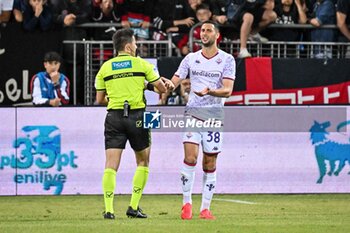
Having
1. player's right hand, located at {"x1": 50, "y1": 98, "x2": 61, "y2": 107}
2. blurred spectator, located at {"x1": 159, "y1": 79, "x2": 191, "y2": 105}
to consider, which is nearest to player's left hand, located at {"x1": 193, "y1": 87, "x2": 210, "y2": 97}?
player's right hand, located at {"x1": 50, "y1": 98, "x2": 61, "y2": 107}

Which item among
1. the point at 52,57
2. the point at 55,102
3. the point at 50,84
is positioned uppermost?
the point at 52,57

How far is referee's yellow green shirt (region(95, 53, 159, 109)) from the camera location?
1338cm

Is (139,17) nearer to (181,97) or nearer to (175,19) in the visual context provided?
(175,19)

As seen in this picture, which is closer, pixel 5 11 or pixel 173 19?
pixel 5 11

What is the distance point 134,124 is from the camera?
1348cm

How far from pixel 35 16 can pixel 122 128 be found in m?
7.56

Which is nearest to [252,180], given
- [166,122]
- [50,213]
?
[166,122]

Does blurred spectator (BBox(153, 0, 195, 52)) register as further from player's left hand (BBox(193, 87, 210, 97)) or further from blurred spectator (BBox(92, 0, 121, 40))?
player's left hand (BBox(193, 87, 210, 97))

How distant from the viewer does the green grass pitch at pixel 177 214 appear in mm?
12055

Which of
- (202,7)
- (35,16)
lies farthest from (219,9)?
(35,16)

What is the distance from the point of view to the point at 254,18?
20922 millimetres

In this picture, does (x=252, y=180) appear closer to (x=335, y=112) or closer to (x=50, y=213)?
(x=335, y=112)

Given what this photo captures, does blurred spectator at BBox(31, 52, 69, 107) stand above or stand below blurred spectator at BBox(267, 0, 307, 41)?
below

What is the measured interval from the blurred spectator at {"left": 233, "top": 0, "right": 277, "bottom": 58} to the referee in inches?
283
